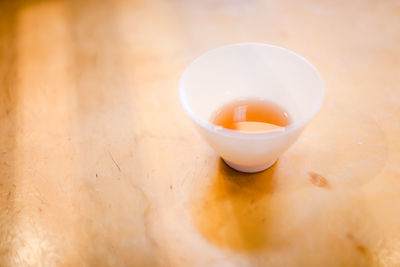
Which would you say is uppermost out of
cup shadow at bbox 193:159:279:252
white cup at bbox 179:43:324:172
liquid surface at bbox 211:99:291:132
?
white cup at bbox 179:43:324:172

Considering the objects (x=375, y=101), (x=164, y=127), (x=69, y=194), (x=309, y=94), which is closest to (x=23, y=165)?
(x=69, y=194)

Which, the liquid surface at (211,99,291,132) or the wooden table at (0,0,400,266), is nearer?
the wooden table at (0,0,400,266)

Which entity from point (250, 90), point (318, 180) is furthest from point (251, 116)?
point (318, 180)

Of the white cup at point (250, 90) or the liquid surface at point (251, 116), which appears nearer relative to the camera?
Answer: the white cup at point (250, 90)

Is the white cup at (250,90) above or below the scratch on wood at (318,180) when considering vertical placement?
above

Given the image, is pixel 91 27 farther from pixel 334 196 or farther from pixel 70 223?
pixel 334 196

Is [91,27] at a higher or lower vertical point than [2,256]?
higher

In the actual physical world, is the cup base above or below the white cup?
below
